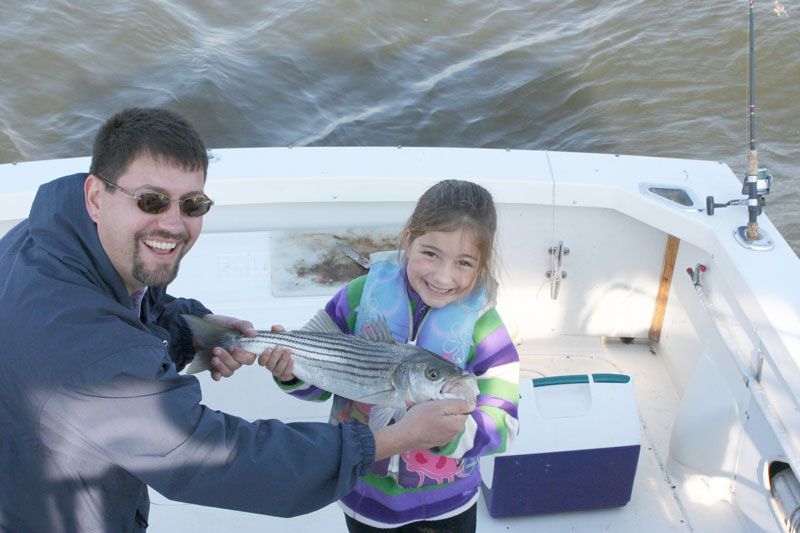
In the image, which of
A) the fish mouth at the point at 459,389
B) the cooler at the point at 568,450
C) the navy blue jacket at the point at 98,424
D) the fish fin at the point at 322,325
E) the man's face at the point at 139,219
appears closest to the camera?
the navy blue jacket at the point at 98,424

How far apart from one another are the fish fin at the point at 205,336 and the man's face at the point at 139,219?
0.43m

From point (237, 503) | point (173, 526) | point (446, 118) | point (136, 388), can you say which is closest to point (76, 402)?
point (136, 388)

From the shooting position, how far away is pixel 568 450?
3.07 metres

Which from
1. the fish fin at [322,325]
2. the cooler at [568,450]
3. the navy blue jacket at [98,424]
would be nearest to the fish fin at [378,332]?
the fish fin at [322,325]

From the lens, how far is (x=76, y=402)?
4.92 ft

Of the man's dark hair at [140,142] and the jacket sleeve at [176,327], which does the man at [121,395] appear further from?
the jacket sleeve at [176,327]

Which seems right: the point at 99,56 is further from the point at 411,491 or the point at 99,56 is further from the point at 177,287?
the point at 411,491

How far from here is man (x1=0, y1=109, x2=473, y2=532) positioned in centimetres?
151

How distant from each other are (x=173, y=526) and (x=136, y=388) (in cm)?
210

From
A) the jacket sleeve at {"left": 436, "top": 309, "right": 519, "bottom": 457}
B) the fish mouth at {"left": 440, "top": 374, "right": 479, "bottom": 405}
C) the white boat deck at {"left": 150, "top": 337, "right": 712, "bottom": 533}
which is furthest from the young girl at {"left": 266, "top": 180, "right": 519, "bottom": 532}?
the white boat deck at {"left": 150, "top": 337, "right": 712, "bottom": 533}

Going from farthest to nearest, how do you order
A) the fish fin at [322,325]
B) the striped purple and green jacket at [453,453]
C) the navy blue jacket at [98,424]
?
the fish fin at [322,325]
the striped purple and green jacket at [453,453]
the navy blue jacket at [98,424]

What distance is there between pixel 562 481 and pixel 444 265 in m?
1.48

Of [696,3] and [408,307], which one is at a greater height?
[696,3]

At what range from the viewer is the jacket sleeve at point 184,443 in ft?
4.98
